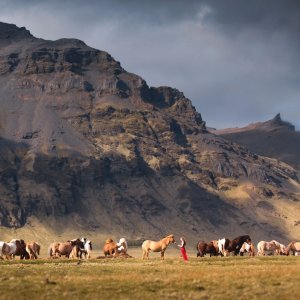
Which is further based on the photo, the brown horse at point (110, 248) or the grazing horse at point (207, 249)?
the brown horse at point (110, 248)

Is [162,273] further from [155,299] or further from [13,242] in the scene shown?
[13,242]

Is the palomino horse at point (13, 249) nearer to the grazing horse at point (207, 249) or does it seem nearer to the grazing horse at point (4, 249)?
the grazing horse at point (4, 249)

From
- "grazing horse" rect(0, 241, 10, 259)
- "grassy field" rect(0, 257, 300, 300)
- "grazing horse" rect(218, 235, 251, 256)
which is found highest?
"grazing horse" rect(218, 235, 251, 256)

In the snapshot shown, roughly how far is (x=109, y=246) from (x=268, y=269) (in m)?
29.5

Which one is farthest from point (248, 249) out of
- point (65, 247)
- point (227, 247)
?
point (65, 247)

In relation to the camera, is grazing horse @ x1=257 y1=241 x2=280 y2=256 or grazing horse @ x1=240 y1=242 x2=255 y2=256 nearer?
grazing horse @ x1=240 y1=242 x2=255 y2=256

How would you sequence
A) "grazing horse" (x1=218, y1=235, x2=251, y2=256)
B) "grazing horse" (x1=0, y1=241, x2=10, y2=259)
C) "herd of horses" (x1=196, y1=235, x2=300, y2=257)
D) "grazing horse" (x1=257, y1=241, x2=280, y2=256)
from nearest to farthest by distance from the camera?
1. "grazing horse" (x1=0, y1=241, x2=10, y2=259)
2. "grazing horse" (x1=218, y1=235, x2=251, y2=256)
3. "herd of horses" (x1=196, y1=235, x2=300, y2=257)
4. "grazing horse" (x1=257, y1=241, x2=280, y2=256)

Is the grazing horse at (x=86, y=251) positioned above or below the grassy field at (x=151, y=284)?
above

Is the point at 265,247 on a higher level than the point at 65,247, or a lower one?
higher

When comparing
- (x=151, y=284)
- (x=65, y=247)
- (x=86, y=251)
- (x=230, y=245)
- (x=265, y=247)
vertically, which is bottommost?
(x=151, y=284)

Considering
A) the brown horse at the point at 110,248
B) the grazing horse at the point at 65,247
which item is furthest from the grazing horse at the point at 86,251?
the brown horse at the point at 110,248

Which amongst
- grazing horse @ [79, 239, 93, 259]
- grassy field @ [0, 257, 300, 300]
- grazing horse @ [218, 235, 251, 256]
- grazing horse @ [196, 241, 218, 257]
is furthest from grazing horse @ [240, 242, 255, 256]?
grassy field @ [0, 257, 300, 300]

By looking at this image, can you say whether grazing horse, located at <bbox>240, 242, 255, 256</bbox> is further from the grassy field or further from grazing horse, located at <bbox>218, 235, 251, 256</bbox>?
the grassy field

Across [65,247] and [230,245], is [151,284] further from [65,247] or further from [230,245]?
[230,245]
